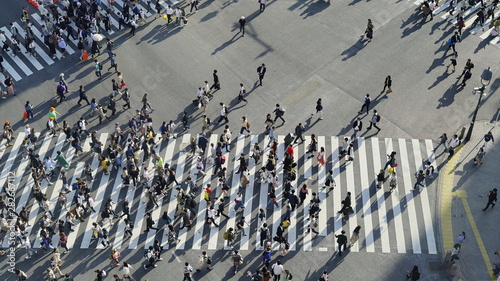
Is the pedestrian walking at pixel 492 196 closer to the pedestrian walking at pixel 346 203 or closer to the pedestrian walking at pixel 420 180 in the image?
the pedestrian walking at pixel 420 180

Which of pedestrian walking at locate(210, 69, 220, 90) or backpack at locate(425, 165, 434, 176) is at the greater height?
pedestrian walking at locate(210, 69, 220, 90)

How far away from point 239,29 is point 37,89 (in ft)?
56.7

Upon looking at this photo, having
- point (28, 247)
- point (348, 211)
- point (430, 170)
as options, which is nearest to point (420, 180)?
point (430, 170)

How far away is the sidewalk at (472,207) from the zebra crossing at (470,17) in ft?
35.9

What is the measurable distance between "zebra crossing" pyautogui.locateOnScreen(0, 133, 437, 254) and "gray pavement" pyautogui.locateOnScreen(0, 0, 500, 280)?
6.85 ft

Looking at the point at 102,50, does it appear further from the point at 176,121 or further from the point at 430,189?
the point at 430,189

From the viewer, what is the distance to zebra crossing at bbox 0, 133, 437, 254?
39.3 m

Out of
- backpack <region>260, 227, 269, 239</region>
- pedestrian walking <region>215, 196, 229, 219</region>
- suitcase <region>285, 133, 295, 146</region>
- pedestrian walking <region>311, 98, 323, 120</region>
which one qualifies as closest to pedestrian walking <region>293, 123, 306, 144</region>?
suitcase <region>285, 133, 295, 146</region>

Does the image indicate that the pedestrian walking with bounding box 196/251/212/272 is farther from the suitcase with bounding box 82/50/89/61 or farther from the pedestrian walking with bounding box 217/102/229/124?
the suitcase with bounding box 82/50/89/61

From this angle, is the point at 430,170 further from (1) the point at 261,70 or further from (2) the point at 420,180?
(1) the point at 261,70

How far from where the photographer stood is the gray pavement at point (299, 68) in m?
47.6

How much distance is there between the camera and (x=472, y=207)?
40.6m

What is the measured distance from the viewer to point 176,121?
4781cm

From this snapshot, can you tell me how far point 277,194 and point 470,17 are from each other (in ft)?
84.5
